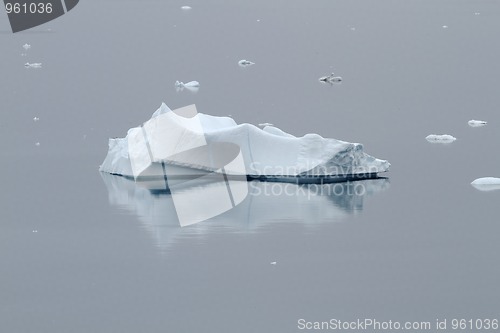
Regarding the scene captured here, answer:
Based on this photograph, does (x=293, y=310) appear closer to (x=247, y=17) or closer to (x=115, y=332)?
(x=115, y=332)

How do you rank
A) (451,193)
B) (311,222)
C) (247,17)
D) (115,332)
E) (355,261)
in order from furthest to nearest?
1. (247,17)
2. (451,193)
3. (311,222)
4. (355,261)
5. (115,332)

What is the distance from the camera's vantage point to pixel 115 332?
10500mm

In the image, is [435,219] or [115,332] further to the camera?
[435,219]

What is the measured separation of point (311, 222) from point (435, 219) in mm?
1490

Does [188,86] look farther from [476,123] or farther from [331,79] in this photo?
[476,123]

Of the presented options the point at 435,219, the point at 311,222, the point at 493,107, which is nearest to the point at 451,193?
the point at 435,219

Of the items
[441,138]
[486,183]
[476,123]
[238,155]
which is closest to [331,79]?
[476,123]

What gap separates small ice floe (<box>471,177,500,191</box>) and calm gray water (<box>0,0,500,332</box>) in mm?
134

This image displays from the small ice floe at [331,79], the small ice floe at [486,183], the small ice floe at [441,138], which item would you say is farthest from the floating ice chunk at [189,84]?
the small ice floe at [486,183]

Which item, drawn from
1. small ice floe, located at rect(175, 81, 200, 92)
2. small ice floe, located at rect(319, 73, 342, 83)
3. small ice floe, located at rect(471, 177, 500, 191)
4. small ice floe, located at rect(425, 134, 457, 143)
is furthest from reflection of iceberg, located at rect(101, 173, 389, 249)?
small ice floe, located at rect(319, 73, 342, 83)

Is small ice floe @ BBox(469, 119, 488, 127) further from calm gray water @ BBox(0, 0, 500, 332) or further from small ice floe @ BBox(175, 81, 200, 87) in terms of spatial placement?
small ice floe @ BBox(175, 81, 200, 87)

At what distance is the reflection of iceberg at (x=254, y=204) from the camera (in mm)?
13469

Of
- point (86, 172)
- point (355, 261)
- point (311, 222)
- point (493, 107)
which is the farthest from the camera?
point (493, 107)

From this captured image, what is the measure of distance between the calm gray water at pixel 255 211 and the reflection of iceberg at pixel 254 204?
3 centimetres
